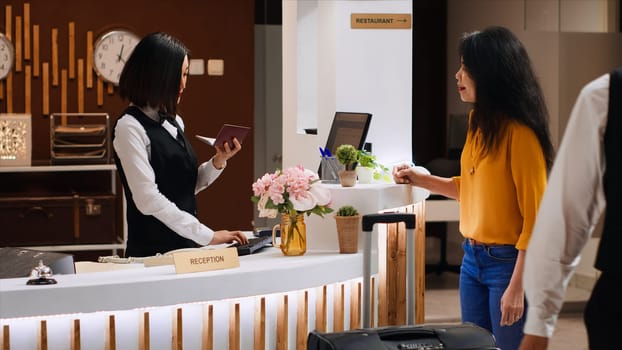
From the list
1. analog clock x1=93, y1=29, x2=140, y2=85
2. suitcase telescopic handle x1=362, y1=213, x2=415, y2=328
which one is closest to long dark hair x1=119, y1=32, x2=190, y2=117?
suitcase telescopic handle x1=362, y1=213, x2=415, y2=328

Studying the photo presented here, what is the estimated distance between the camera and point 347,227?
3607 mm

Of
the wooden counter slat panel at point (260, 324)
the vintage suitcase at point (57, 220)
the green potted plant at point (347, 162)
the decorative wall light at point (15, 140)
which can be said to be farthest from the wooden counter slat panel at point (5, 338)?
the decorative wall light at point (15, 140)

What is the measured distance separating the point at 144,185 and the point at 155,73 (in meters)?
0.43

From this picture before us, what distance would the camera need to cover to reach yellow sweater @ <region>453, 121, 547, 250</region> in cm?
293

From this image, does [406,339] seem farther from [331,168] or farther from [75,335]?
[331,168]

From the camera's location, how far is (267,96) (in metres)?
8.64

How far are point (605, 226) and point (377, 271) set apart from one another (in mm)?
1999

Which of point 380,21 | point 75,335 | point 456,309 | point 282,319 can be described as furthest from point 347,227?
point 456,309

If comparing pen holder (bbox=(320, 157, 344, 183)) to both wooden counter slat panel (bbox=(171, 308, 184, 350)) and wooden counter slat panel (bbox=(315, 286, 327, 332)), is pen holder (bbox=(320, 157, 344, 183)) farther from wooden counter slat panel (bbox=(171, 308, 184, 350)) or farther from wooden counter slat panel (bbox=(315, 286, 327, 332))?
wooden counter slat panel (bbox=(171, 308, 184, 350))

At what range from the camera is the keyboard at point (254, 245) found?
3.66 meters

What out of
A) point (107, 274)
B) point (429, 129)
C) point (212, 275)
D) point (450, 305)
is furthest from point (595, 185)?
point (429, 129)

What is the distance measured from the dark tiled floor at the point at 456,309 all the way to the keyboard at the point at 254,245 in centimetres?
268

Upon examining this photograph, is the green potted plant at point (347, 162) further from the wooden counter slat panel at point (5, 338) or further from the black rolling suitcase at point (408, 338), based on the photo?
the wooden counter slat panel at point (5, 338)

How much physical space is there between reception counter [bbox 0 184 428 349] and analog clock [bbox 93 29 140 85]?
14.7 feet
